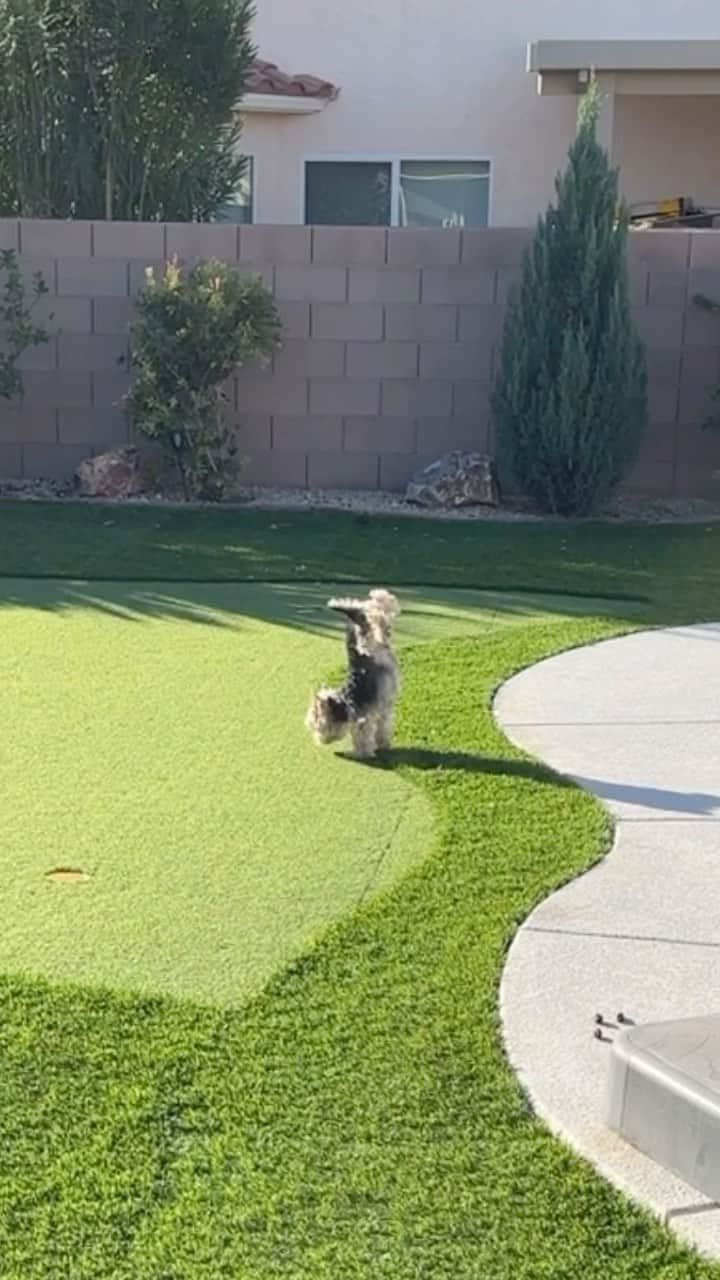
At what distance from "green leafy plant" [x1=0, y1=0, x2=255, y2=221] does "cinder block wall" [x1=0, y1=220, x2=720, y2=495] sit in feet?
4.51

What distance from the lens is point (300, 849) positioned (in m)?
4.44

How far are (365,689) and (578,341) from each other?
18.7 feet

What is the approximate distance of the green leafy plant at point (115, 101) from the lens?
11680 mm

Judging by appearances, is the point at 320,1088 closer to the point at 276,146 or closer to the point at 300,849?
the point at 300,849

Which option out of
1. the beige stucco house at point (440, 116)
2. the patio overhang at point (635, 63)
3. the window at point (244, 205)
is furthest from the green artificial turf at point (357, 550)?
the beige stucco house at point (440, 116)

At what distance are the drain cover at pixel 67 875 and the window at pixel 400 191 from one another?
12.7 m

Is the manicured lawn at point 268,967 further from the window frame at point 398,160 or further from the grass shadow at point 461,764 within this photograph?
the window frame at point 398,160

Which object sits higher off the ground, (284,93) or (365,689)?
(284,93)

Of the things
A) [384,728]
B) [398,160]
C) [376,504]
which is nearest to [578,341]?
[376,504]

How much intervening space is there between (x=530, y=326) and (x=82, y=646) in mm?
4940

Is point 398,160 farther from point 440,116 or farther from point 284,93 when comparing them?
point 284,93

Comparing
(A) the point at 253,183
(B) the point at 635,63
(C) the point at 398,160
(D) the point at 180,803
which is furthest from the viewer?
(A) the point at 253,183

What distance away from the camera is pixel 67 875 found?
4.21 metres

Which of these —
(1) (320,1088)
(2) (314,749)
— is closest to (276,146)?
(2) (314,749)
